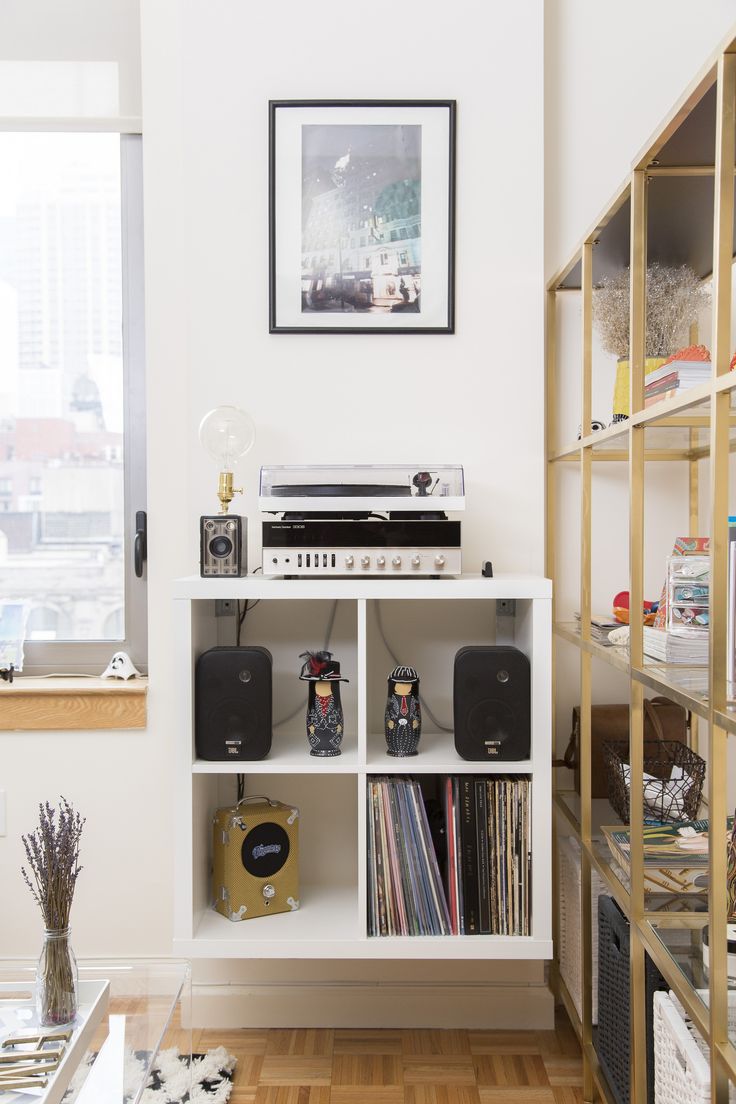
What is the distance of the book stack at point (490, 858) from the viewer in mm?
1754

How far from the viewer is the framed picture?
2.08 m

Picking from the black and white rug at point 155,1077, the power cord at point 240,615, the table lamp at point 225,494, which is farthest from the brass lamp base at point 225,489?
the black and white rug at point 155,1077

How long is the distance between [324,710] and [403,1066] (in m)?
0.85

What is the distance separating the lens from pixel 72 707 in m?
2.18

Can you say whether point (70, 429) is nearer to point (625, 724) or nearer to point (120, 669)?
point (120, 669)

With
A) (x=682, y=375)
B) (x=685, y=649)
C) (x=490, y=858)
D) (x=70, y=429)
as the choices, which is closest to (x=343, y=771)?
(x=490, y=858)

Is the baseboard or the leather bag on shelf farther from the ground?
the leather bag on shelf

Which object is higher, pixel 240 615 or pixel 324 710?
pixel 240 615

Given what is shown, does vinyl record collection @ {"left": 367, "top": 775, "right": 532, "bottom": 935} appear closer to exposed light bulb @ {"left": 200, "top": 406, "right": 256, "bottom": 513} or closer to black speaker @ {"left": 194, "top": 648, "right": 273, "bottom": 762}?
black speaker @ {"left": 194, "top": 648, "right": 273, "bottom": 762}

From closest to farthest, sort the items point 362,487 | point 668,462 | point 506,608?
point 362,487
point 506,608
point 668,462

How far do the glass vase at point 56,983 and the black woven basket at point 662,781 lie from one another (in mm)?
1063

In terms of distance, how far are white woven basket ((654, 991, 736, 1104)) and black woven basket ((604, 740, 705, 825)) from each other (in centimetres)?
Answer: 41

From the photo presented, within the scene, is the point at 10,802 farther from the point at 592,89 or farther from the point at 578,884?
the point at 592,89

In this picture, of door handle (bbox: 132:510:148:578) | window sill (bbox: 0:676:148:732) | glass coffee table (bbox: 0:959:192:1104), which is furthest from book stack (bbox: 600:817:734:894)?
door handle (bbox: 132:510:148:578)
